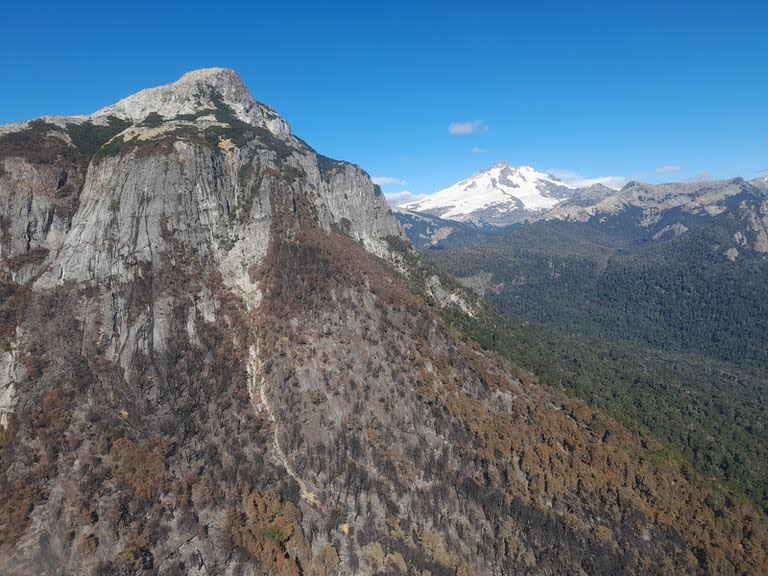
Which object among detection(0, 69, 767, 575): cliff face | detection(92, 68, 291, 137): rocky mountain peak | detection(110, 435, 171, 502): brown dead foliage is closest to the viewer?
detection(0, 69, 767, 575): cliff face

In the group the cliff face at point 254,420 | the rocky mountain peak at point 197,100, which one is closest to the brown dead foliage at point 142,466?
the cliff face at point 254,420

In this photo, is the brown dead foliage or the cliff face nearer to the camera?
the cliff face

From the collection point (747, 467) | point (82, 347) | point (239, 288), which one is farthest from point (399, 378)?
point (747, 467)

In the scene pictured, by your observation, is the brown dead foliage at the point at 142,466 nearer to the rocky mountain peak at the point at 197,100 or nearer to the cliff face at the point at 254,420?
the cliff face at the point at 254,420

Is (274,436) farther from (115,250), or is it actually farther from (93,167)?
(93,167)

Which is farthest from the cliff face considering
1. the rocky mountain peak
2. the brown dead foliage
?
the rocky mountain peak

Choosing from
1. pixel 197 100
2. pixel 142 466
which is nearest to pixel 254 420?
pixel 142 466

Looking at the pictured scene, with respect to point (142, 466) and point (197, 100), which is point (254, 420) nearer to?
point (142, 466)

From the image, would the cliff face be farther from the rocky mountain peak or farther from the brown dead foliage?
the rocky mountain peak
